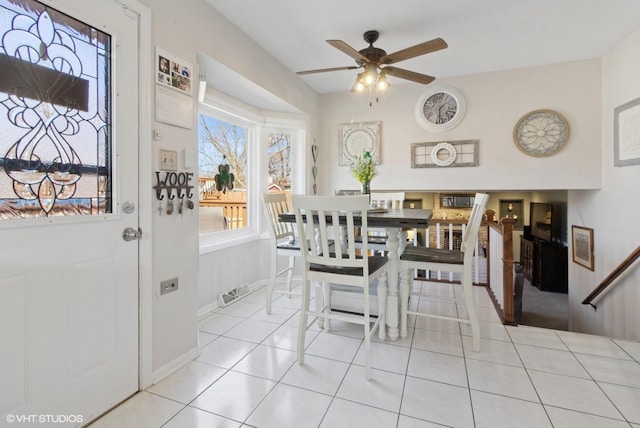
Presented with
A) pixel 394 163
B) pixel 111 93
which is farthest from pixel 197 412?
pixel 394 163

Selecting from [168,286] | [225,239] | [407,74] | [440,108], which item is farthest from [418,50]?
[225,239]

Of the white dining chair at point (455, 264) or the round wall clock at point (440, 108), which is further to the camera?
the round wall clock at point (440, 108)

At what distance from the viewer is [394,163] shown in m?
4.06

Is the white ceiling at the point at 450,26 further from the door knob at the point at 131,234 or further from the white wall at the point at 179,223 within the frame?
the door knob at the point at 131,234

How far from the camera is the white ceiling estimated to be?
2.33m

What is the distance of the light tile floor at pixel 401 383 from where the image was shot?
4.95 ft

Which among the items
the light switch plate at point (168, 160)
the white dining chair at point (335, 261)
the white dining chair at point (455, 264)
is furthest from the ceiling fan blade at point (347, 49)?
the white dining chair at point (455, 264)

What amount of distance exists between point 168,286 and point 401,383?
1.49 meters

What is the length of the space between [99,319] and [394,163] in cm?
346

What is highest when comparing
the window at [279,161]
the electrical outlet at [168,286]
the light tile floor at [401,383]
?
the window at [279,161]

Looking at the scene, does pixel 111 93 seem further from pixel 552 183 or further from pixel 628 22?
pixel 552 183

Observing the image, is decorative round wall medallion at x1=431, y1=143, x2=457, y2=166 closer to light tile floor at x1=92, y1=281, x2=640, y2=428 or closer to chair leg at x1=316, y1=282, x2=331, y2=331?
light tile floor at x1=92, y1=281, x2=640, y2=428

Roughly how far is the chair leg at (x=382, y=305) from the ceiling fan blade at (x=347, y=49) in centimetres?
162

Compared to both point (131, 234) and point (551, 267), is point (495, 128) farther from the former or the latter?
point (131, 234)
